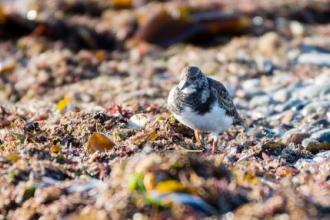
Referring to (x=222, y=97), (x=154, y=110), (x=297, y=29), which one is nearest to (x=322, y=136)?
(x=222, y=97)

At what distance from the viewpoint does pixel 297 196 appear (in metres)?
4.62

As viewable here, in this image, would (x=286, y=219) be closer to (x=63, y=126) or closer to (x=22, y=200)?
(x=22, y=200)

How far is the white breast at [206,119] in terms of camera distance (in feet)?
20.8

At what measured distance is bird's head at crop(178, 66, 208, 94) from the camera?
20.9 feet

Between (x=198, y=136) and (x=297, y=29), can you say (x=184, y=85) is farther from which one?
(x=297, y=29)

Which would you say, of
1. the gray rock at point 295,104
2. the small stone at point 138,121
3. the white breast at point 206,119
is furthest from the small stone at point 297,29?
the white breast at point 206,119

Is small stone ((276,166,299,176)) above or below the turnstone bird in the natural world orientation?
below

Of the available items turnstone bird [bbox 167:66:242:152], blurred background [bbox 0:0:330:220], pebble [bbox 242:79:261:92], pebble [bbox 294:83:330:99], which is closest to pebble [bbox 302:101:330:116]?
blurred background [bbox 0:0:330:220]

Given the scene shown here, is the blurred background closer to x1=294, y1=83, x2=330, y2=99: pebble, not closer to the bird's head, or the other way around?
x1=294, y1=83, x2=330, y2=99: pebble

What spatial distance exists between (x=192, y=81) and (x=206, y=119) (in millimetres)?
309

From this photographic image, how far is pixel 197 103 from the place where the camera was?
250 inches

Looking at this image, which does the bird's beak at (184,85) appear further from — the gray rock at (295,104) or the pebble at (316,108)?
the gray rock at (295,104)

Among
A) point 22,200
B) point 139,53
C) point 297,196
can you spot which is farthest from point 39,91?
point 297,196

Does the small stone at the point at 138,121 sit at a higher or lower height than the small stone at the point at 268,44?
higher
